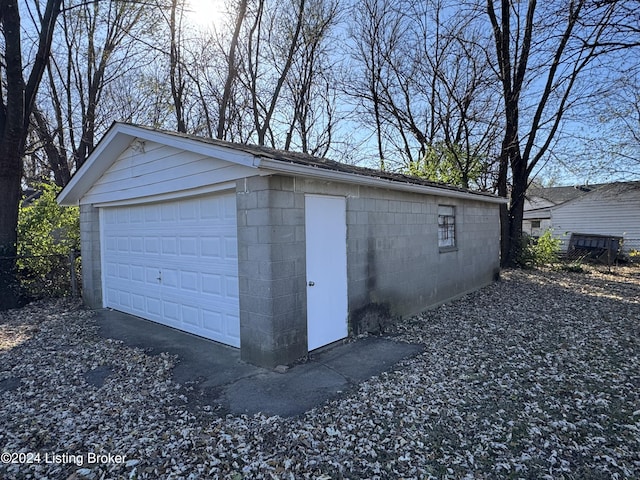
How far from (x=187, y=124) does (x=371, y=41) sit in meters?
8.97

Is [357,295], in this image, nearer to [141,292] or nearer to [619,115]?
[141,292]

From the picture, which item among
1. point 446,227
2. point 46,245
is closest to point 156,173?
point 46,245

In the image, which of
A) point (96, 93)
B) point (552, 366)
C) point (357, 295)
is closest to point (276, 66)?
point (96, 93)

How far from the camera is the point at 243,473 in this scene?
8.68ft

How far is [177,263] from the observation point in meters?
6.16

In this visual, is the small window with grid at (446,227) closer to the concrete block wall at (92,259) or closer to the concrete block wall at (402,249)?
the concrete block wall at (402,249)

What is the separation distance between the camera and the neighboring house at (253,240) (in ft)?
15.0

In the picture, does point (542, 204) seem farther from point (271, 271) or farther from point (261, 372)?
point (261, 372)

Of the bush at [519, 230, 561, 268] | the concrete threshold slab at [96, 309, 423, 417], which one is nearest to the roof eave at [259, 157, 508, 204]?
the concrete threshold slab at [96, 309, 423, 417]

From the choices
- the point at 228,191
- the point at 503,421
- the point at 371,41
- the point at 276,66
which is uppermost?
the point at 371,41

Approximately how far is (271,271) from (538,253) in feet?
43.4

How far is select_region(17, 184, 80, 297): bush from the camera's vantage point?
855 cm

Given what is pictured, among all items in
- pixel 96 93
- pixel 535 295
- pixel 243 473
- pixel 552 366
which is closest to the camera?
pixel 243 473

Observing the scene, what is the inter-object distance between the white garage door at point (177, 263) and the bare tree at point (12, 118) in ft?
6.72
